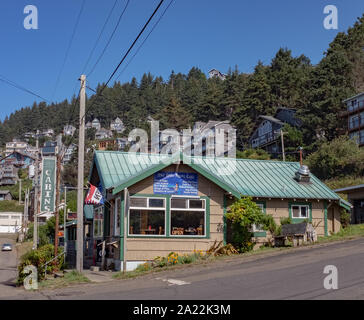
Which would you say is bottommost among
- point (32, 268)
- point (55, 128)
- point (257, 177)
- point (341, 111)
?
point (32, 268)

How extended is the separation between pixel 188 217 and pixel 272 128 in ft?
183

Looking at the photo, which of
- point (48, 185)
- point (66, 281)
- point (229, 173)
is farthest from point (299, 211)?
point (48, 185)

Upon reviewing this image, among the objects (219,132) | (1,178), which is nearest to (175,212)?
(219,132)

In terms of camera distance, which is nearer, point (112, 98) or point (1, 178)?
Answer: point (1, 178)

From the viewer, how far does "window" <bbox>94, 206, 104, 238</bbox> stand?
83.5 ft

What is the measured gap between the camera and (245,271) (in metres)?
17.0

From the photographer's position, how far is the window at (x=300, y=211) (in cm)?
2550

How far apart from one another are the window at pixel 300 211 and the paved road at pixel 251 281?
4.58 m

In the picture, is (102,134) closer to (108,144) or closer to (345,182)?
(108,144)

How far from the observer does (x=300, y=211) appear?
25.6 meters

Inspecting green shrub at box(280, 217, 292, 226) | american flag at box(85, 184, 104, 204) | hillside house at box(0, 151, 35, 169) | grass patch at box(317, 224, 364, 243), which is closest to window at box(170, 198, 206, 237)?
american flag at box(85, 184, 104, 204)

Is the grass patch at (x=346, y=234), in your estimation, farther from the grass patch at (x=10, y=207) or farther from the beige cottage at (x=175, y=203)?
the grass patch at (x=10, y=207)

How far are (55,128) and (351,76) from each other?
148634 millimetres

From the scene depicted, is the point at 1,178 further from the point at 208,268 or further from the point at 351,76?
the point at 208,268
